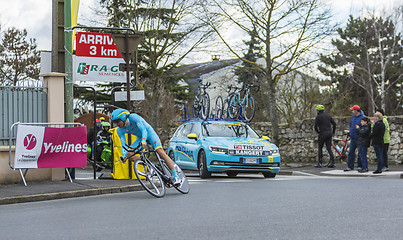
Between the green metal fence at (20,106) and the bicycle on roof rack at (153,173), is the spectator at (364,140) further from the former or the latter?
the green metal fence at (20,106)

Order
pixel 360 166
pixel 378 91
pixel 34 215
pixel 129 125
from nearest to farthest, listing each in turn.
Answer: pixel 34 215, pixel 129 125, pixel 360 166, pixel 378 91

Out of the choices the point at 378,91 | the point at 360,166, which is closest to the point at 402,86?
the point at 378,91

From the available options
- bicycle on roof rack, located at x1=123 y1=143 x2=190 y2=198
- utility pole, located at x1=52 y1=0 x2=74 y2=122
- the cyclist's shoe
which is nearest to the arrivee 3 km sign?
utility pole, located at x1=52 y1=0 x2=74 y2=122

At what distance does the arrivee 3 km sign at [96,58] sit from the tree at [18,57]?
27.1 metres

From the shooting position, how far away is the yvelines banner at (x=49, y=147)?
11.6 m

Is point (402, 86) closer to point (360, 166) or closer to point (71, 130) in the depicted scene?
point (360, 166)

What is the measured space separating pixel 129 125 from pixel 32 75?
109 feet

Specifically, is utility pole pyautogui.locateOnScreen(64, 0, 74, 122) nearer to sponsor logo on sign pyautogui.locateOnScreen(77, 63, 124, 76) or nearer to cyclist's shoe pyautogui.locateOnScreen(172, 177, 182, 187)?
sponsor logo on sign pyautogui.locateOnScreen(77, 63, 124, 76)

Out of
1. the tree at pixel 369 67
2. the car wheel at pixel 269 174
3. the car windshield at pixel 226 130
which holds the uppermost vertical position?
the tree at pixel 369 67

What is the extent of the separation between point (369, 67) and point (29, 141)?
132 ft

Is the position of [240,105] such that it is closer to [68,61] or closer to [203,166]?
[203,166]

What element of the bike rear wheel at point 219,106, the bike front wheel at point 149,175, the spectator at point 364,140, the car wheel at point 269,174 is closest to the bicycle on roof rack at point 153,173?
the bike front wheel at point 149,175

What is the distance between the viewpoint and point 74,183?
39.4ft

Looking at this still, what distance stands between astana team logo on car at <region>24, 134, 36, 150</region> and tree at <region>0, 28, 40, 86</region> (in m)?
30.3
